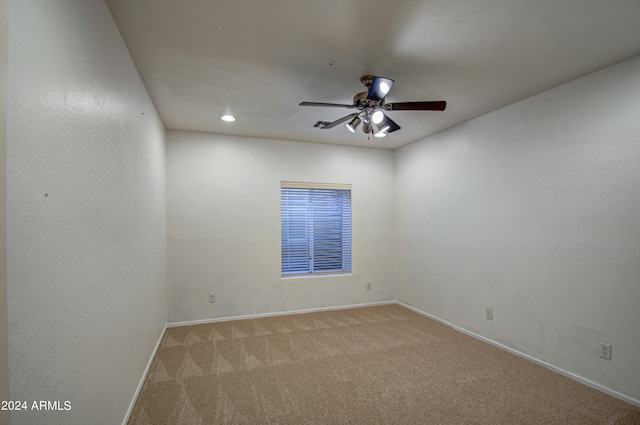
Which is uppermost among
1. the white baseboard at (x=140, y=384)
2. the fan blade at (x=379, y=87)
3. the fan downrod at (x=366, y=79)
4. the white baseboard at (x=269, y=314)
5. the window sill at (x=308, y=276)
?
the fan downrod at (x=366, y=79)

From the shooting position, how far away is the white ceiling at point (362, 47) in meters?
1.76

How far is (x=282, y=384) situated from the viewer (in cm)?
260

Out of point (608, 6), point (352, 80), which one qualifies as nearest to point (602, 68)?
point (608, 6)

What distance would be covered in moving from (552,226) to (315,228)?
2.98 meters

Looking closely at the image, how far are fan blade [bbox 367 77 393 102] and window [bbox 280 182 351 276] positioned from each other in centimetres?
250

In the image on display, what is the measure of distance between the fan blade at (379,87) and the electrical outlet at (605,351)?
2665 mm

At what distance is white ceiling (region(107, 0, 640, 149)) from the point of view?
1764 millimetres

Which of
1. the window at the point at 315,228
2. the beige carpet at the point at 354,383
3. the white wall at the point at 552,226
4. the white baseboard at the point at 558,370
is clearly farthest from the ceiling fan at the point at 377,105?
the white baseboard at the point at 558,370

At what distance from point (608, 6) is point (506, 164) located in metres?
1.72

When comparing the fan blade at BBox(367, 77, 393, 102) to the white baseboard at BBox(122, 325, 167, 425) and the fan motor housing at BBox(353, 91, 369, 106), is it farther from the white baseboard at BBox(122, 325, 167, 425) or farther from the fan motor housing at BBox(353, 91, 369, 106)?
the white baseboard at BBox(122, 325, 167, 425)

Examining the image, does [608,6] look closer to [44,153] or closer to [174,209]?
[44,153]

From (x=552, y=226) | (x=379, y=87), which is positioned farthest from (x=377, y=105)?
(x=552, y=226)

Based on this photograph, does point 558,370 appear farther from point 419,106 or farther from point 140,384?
point 140,384

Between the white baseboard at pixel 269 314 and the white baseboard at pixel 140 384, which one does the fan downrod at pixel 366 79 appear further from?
the white baseboard at pixel 269 314
